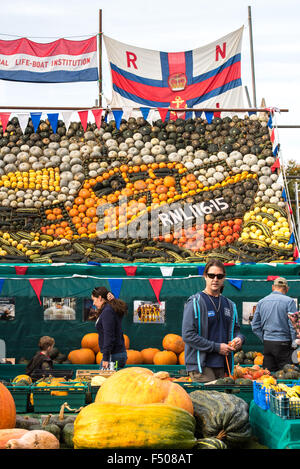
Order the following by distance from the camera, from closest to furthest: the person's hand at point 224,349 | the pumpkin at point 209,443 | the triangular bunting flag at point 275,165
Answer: the pumpkin at point 209,443, the person's hand at point 224,349, the triangular bunting flag at point 275,165

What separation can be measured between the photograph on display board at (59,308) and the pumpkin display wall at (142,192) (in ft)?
8.25

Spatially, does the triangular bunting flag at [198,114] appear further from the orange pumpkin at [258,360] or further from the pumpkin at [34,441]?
the pumpkin at [34,441]

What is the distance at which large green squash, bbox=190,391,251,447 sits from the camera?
145 inches

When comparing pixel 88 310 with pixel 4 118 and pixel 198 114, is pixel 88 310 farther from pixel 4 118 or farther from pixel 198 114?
pixel 198 114

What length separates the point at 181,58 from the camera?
64.2ft

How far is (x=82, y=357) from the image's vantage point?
9688 millimetres

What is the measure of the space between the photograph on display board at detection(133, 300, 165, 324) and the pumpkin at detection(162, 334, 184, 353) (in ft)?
1.38

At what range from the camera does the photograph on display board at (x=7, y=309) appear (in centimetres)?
1032

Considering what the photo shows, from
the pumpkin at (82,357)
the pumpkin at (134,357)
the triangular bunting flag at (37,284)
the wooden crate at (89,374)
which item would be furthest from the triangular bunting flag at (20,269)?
the wooden crate at (89,374)

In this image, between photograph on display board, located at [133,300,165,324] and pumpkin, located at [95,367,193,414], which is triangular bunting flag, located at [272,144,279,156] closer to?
photograph on display board, located at [133,300,165,324]

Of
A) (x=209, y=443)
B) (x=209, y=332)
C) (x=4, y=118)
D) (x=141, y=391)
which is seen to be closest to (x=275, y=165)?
(x=4, y=118)
